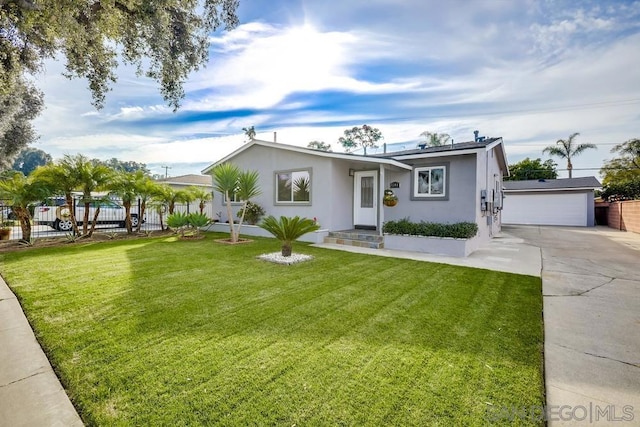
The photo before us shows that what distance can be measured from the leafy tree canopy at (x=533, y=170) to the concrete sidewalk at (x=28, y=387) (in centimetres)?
3639

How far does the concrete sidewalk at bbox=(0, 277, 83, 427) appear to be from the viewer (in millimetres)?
1957

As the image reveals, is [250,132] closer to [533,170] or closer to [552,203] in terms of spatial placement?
[552,203]

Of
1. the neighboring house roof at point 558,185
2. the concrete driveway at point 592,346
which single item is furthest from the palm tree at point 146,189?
the neighboring house roof at point 558,185

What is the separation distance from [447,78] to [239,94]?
27.5 ft

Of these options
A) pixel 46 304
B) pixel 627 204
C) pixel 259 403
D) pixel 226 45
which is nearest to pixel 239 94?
pixel 226 45

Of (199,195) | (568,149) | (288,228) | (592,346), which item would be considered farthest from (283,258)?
(568,149)

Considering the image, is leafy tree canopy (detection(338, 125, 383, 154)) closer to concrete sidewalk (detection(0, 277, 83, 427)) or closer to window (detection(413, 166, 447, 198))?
window (detection(413, 166, 447, 198))

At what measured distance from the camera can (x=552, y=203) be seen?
21.8 meters

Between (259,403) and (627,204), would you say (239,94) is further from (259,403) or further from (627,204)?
(627,204)

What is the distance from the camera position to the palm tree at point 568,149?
29.3 meters

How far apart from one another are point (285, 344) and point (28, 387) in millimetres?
2031

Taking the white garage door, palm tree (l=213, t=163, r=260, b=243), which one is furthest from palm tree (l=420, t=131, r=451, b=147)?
palm tree (l=213, t=163, r=260, b=243)

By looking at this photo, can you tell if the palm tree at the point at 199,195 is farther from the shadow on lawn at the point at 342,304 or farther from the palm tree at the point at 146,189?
the shadow on lawn at the point at 342,304

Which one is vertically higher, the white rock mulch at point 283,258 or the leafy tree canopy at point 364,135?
the leafy tree canopy at point 364,135
